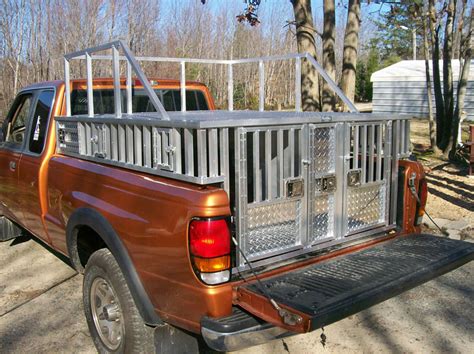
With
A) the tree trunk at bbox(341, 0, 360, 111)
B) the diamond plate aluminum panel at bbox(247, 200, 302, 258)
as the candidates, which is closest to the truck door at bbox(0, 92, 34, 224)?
the diamond plate aluminum panel at bbox(247, 200, 302, 258)

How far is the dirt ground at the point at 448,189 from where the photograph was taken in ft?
22.9

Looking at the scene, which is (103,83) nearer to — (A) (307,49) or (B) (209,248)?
(B) (209,248)

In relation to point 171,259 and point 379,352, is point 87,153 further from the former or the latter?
point 379,352

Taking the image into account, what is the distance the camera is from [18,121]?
17.1 feet

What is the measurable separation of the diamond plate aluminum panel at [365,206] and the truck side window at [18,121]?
3081 millimetres

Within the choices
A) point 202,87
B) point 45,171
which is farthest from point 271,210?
point 202,87

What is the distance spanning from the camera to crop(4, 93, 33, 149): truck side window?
4895mm

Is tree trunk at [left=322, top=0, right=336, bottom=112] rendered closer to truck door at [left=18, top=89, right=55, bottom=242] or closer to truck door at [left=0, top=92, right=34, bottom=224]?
truck door at [left=0, top=92, right=34, bottom=224]

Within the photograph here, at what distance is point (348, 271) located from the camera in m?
3.03

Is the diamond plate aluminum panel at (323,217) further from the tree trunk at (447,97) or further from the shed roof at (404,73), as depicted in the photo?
the shed roof at (404,73)

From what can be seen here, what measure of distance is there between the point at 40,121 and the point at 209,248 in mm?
2671

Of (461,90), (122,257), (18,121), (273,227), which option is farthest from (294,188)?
(461,90)

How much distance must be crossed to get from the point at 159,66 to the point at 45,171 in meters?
11.2

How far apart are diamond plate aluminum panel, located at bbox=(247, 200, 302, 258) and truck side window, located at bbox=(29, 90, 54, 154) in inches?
89.7
